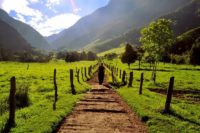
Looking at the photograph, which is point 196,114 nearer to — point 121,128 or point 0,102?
point 121,128

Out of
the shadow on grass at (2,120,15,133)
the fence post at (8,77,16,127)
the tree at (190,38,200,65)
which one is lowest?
the shadow on grass at (2,120,15,133)

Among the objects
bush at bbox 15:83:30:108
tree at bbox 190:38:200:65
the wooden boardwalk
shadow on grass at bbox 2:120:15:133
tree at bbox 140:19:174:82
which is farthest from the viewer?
tree at bbox 190:38:200:65

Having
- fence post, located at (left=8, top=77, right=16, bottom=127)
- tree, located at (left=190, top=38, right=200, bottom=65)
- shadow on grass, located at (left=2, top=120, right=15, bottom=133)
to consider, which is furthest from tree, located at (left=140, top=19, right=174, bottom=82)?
tree, located at (left=190, top=38, right=200, bottom=65)

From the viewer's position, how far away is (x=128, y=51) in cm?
11069

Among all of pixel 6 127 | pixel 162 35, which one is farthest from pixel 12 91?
pixel 162 35

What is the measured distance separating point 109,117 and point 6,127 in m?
6.66

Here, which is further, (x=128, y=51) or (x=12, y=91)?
(x=128, y=51)

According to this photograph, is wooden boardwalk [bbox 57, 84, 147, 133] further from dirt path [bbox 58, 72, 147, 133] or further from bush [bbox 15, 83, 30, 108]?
bush [bbox 15, 83, 30, 108]

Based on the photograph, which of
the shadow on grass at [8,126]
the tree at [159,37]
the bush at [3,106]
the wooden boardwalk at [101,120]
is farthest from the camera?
the tree at [159,37]

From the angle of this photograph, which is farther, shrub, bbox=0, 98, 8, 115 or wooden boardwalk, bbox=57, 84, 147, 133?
shrub, bbox=0, 98, 8, 115

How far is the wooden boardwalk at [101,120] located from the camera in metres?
16.0

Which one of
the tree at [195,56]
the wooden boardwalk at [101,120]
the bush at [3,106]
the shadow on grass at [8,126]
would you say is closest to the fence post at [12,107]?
the shadow on grass at [8,126]

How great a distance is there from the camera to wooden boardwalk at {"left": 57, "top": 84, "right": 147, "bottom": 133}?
1602 cm

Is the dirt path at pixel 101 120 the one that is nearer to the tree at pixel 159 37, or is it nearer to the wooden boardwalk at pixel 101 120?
the wooden boardwalk at pixel 101 120
